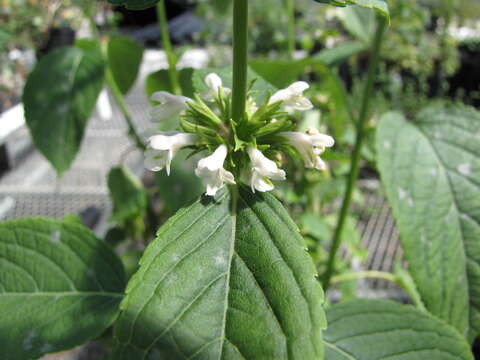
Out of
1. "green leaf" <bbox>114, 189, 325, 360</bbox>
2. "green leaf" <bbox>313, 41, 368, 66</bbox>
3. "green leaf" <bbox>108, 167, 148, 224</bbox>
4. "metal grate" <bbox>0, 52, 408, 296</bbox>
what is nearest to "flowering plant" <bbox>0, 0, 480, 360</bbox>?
"green leaf" <bbox>114, 189, 325, 360</bbox>

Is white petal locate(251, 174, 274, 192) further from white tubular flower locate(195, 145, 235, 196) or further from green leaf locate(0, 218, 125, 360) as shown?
green leaf locate(0, 218, 125, 360)

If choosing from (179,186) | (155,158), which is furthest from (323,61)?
(155,158)

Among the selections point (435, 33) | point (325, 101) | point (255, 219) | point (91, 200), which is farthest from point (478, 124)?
point (435, 33)

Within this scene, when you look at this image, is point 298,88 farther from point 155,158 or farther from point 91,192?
point 91,192

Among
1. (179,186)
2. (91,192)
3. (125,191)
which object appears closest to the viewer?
(179,186)

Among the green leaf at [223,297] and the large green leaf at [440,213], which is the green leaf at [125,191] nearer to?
the large green leaf at [440,213]

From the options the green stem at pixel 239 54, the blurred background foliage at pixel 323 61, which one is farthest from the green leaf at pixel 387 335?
the green stem at pixel 239 54
